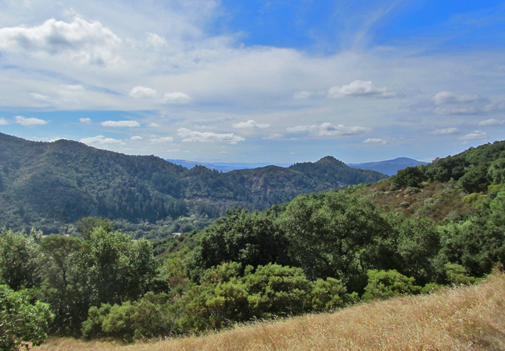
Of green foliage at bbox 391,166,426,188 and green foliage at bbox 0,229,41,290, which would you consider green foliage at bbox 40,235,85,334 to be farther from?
green foliage at bbox 391,166,426,188

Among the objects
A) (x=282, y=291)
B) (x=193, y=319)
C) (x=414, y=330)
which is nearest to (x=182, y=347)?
(x=193, y=319)

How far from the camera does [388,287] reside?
12.0 meters

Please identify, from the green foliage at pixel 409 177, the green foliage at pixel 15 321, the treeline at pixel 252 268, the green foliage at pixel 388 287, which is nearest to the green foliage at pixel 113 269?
the treeline at pixel 252 268

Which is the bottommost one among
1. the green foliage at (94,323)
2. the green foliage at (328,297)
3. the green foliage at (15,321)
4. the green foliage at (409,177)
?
the green foliage at (94,323)

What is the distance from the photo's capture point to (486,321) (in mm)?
5031

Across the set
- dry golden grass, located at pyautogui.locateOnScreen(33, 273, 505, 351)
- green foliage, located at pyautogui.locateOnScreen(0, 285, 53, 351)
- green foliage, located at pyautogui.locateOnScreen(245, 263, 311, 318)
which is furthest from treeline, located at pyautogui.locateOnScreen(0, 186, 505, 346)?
green foliage, located at pyautogui.locateOnScreen(0, 285, 53, 351)

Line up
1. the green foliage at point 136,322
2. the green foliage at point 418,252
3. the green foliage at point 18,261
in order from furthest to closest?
the green foliage at point 18,261
the green foliage at point 418,252
the green foliage at point 136,322

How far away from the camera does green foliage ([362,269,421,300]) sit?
11.4m

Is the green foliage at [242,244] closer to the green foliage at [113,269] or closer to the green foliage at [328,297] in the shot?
the green foliage at [113,269]

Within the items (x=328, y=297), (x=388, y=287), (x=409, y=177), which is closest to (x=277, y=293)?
(x=328, y=297)

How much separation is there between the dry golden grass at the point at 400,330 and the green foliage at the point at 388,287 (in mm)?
3404

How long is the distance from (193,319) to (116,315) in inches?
217

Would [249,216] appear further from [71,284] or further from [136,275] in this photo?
[71,284]

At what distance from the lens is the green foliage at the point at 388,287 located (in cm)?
1140
